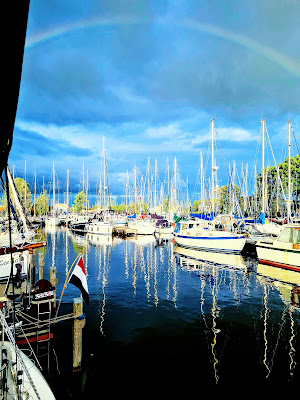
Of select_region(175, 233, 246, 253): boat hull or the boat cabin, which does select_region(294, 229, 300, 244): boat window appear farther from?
select_region(175, 233, 246, 253): boat hull

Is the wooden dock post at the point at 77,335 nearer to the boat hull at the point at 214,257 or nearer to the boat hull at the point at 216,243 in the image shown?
the boat hull at the point at 214,257

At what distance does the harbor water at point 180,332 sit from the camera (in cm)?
984

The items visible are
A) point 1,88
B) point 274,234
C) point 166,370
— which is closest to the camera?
point 1,88

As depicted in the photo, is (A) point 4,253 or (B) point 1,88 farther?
(A) point 4,253

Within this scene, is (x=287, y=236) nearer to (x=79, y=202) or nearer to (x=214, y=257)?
(x=214, y=257)

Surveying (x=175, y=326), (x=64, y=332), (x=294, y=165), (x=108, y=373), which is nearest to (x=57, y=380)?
(x=108, y=373)

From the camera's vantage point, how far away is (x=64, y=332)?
13.1 meters

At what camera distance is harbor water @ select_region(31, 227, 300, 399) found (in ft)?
32.3

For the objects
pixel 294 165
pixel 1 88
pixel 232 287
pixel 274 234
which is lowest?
pixel 232 287

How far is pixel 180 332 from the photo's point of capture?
1336 cm

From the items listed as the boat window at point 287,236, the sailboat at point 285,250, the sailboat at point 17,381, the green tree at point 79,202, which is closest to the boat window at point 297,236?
the sailboat at point 285,250

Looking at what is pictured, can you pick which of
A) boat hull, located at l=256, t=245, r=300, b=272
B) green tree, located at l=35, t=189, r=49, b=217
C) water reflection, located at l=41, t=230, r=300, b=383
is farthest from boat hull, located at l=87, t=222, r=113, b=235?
green tree, located at l=35, t=189, r=49, b=217

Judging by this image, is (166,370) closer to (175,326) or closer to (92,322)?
(175,326)

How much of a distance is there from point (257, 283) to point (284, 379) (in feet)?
45.4
